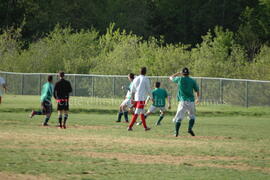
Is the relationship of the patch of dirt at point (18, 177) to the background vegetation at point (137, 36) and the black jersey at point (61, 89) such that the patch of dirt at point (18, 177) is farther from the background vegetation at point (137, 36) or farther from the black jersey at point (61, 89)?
the background vegetation at point (137, 36)

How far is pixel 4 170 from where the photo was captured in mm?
14562

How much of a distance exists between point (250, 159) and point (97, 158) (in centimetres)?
327

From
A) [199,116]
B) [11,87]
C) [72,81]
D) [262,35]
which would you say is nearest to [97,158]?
[199,116]

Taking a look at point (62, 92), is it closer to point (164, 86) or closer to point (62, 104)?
point (62, 104)

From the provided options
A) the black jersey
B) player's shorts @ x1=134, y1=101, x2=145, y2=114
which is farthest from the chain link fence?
the black jersey

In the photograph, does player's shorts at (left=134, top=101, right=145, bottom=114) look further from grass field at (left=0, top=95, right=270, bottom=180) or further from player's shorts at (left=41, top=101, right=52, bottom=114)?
player's shorts at (left=41, top=101, right=52, bottom=114)

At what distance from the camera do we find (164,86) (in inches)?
1785

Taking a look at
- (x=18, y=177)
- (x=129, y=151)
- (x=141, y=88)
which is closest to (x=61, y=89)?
(x=141, y=88)

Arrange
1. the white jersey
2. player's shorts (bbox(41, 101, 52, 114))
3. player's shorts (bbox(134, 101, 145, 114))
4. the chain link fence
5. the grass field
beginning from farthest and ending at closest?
the chain link fence → player's shorts (bbox(41, 101, 52, 114)) → the white jersey → player's shorts (bbox(134, 101, 145, 114)) → the grass field

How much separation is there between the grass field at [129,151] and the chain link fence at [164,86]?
35.3 ft

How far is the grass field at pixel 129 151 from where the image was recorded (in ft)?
48.1

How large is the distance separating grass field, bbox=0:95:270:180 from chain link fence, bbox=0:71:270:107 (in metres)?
10.8

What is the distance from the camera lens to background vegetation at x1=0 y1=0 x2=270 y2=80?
172ft

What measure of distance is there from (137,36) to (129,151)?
7263cm
